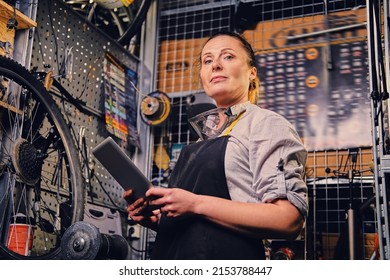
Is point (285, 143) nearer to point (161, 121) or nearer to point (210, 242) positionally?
point (210, 242)

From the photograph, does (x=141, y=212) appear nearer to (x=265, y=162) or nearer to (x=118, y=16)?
(x=265, y=162)

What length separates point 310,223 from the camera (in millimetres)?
1836

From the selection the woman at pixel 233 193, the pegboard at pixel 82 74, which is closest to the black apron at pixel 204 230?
the woman at pixel 233 193

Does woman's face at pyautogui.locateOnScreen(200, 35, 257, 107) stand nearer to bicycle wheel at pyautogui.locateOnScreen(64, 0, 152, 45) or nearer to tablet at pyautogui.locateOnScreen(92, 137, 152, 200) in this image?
tablet at pyautogui.locateOnScreen(92, 137, 152, 200)

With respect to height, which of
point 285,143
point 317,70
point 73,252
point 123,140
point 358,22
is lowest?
point 73,252

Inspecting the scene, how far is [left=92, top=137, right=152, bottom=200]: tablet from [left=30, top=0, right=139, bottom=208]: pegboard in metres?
0.53

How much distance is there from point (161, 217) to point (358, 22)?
95 centimetres

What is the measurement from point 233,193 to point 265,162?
0.11 m

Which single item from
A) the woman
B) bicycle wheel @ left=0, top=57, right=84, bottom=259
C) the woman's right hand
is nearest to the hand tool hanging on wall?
bicycle wheel @ left=0, top=57, right=84, bottom=259

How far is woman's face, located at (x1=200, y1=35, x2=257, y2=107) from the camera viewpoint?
5.26ft

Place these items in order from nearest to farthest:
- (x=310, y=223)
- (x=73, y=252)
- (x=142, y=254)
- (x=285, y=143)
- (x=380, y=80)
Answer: (x=285, y=143) → (x=73, y=252) → (x=380, y=80) → (x=310, y=223) → (x=142, y=254)

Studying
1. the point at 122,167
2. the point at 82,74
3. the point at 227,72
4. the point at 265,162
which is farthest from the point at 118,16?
the point at 265,162

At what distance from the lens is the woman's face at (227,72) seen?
5.26 ft

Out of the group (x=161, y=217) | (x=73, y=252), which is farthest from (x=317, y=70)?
(x=73, y=252)
